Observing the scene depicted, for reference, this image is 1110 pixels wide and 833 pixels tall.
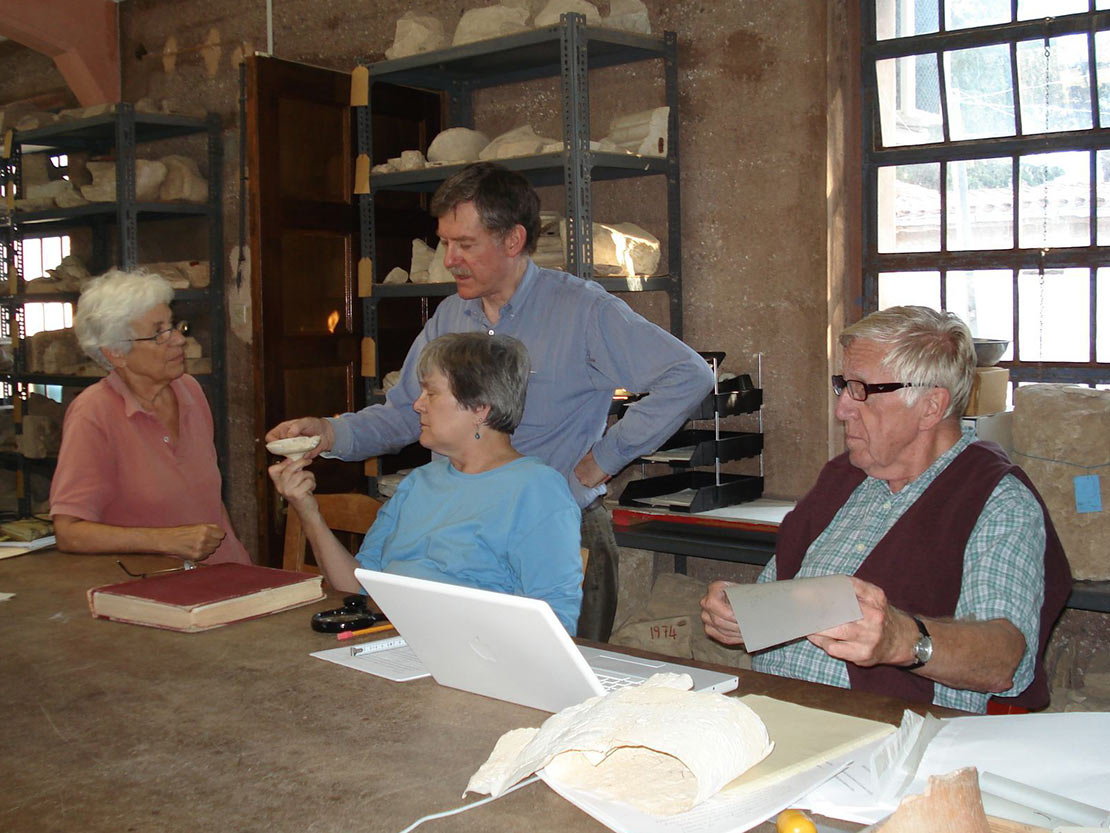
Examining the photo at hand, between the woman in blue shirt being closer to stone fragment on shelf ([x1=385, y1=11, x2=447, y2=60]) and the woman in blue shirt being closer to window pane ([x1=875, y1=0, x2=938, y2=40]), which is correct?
window pane ([x1=875, y1=0, x2=938, y2=40])

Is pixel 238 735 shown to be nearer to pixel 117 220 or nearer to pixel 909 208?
pixel 909 208

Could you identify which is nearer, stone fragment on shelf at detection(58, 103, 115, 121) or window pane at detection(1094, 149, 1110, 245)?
window pane at detection(1094, 149, 1110, 245)

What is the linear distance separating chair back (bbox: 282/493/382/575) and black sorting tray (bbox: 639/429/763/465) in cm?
109

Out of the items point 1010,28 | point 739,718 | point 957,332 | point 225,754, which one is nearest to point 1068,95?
point 1010,28

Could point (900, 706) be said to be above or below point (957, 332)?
below

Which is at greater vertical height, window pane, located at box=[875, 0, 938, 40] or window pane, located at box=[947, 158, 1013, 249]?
window pane, located at box=[875, 0, 938, 40]

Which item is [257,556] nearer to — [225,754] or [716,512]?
[716,512]

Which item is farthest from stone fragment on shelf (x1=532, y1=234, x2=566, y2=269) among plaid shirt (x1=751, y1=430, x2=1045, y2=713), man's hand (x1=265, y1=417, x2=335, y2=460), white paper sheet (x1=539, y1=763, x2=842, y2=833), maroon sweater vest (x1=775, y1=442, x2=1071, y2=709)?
white paper sheet (x1=539, y1=763, x2=842, y2=833)

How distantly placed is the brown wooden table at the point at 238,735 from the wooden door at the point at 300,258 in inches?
109

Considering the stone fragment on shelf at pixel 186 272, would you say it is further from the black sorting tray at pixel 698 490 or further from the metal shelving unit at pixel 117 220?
the black sorting tray at pixel 698 490

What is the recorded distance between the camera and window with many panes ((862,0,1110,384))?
3.56m

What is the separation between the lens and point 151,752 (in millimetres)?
1535

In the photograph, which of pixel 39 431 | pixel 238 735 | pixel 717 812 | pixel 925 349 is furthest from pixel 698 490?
pixel 39 431

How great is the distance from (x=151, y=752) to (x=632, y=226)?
9.82ft
